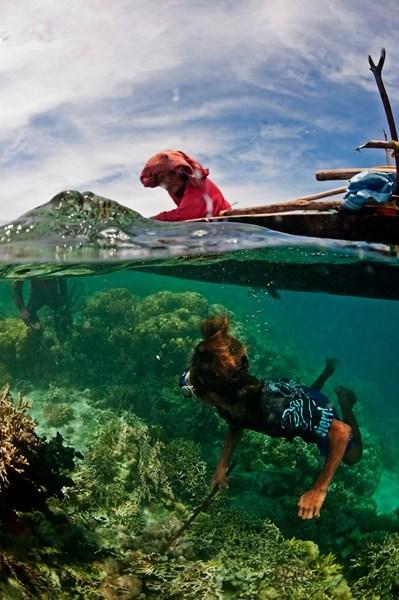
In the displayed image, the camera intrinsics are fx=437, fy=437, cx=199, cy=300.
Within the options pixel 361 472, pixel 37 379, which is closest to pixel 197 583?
pixel 361 472

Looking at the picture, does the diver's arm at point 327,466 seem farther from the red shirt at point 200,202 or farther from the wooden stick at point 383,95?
the red shirt at point 200,202

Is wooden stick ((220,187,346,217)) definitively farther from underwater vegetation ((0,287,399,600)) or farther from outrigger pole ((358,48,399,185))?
underwater vegetation ((0,287,399,600))

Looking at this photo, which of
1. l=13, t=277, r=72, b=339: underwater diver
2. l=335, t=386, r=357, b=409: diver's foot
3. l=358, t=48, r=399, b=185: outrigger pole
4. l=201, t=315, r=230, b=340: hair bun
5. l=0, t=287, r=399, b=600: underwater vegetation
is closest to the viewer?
l=358, t=48, r=399, b=185: outrigger pole

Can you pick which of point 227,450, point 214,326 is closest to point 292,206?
point 214,326

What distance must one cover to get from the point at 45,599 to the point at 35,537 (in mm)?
993

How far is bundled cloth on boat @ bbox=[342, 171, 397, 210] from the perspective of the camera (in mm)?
6023

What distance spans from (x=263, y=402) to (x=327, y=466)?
1.10 metres

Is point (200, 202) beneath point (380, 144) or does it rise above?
above

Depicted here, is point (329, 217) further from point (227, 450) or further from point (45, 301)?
point (45, 301)

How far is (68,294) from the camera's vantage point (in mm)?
17281

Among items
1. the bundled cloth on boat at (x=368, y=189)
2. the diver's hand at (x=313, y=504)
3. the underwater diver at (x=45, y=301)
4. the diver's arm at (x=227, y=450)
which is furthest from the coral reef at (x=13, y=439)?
the underwater diver at (x=45, y=301)

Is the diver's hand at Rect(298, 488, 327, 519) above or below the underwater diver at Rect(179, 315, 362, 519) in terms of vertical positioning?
below

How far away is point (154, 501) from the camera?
27.0ft

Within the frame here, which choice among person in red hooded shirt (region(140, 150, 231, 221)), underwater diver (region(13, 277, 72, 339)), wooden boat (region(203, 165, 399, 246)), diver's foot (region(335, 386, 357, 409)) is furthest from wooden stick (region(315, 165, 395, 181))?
underwater diver (region(13, 277, 72, 339))
